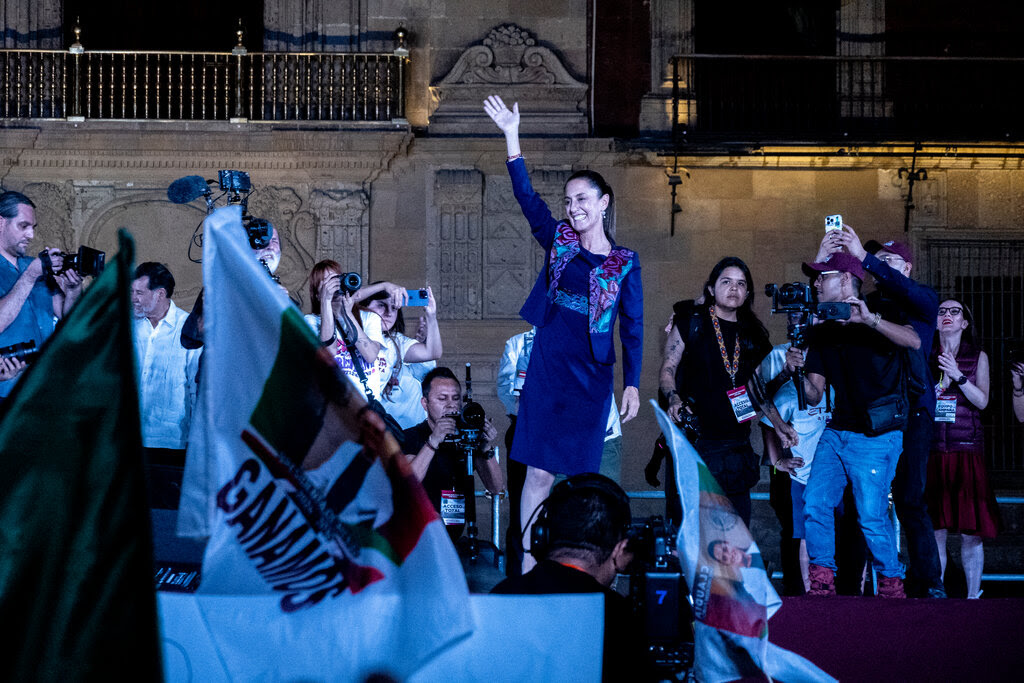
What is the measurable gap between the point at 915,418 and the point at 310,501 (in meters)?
4.66

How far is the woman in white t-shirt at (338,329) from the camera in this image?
5457 mm

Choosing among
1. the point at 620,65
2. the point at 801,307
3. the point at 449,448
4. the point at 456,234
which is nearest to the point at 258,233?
the point at 449,448

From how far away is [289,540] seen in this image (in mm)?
2115

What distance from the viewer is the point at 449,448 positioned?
19.4 feet

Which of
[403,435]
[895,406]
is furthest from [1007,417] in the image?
[403,435]

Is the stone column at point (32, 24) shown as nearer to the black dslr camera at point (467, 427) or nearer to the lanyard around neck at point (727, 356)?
the black dslr camera at point (467, 427)

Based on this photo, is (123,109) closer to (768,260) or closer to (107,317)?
(768,260)

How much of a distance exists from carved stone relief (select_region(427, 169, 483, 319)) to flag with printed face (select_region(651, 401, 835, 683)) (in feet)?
27.8

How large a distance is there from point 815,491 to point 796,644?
67.9 inches

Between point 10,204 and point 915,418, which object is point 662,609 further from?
point 10,204

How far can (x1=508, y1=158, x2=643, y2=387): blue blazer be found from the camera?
480cm

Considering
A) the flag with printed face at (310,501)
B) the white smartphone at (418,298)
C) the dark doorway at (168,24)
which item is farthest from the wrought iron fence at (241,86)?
the flag with printed face at (310,501)

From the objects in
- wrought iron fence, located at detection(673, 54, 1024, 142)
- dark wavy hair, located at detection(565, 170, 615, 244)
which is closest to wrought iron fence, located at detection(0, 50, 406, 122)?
wrought iron fence, located at detection(673, 54, 1024, 142)

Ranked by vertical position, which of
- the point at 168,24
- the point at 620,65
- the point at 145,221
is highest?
the point at 168,24
